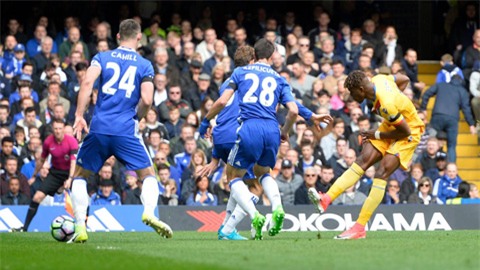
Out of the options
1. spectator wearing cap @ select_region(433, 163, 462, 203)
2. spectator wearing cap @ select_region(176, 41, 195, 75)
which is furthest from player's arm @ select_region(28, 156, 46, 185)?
spectator wearing cap @ select_region(433, 163, 462, 203)

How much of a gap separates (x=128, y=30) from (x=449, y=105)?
468 inches

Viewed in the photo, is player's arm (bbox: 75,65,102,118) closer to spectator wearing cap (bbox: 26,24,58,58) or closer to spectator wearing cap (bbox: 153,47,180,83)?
spectator wearing cap (bbox: 153,47,180,83)

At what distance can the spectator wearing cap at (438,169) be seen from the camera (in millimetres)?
21938

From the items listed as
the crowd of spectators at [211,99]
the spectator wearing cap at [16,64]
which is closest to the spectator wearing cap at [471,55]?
the crowd of spectators at [211,99]

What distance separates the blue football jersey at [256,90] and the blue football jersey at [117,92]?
3.76ft

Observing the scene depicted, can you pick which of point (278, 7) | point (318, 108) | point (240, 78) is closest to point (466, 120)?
point (318, 108)

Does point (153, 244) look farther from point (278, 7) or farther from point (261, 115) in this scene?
point (278, 7)

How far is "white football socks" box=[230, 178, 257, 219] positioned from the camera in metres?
13.7

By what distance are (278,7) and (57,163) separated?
1091cm

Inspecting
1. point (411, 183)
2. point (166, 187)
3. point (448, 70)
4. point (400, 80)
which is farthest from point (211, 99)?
point (400, 80)

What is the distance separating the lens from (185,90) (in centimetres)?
2317

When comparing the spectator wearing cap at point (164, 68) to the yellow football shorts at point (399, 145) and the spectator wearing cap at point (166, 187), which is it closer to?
the spectator wearing cap at point (166, 187)

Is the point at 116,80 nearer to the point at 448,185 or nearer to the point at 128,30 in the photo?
the point at 128,30

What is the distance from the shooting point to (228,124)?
49.0ft
